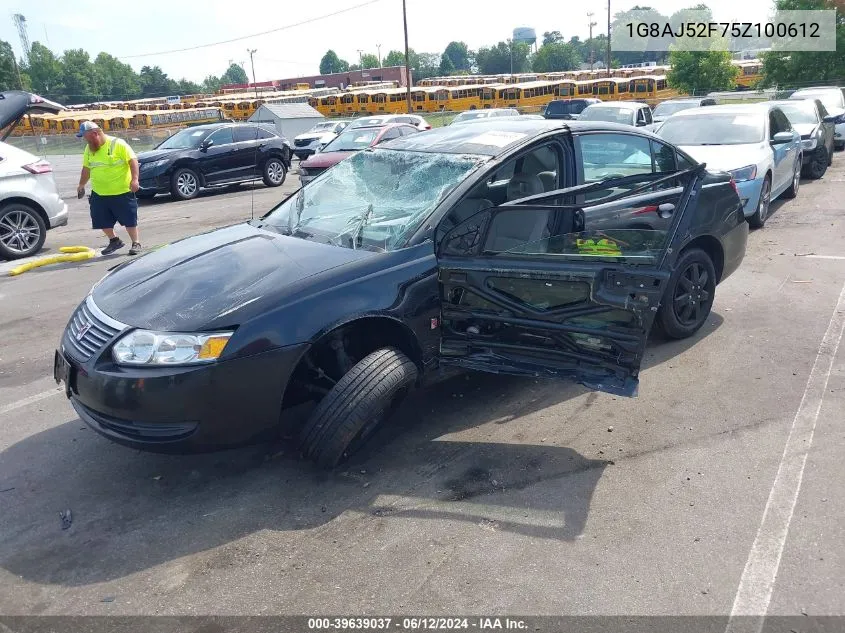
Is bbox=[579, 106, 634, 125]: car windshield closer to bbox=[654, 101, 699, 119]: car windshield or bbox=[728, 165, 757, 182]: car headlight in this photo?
bbox=[654, 101, 699, 119]: car windshield

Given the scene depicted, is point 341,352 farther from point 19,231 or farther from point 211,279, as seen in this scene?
point 19,231

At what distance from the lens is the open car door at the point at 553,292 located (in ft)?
11.8

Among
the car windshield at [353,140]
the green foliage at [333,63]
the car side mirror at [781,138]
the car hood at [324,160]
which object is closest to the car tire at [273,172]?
the car windshield at [353,140]

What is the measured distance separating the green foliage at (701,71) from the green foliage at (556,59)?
293 ft

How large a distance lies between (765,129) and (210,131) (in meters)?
11.6

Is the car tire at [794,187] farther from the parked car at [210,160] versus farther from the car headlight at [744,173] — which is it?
the parked car at [210,160]

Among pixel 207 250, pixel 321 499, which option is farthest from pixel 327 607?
pixel 207 250

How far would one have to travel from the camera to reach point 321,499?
11.5 feet

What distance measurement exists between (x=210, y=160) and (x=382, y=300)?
44.0 ft

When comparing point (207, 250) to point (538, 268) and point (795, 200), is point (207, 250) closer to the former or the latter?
point (538, 268)

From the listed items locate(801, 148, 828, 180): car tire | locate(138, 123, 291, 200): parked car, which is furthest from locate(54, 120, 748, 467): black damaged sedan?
locate(138, 123, 291, 200): parked car

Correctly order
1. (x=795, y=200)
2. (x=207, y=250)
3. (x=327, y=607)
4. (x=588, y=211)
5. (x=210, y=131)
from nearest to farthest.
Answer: (x=327, y=607) → (x=207, y=250) → (x=588, y=211) → (x=795, y=200) → (x=210, y=131)

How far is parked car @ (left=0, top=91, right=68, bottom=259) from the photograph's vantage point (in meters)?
9.32

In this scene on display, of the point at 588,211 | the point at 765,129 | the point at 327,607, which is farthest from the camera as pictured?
the point at 765,129
